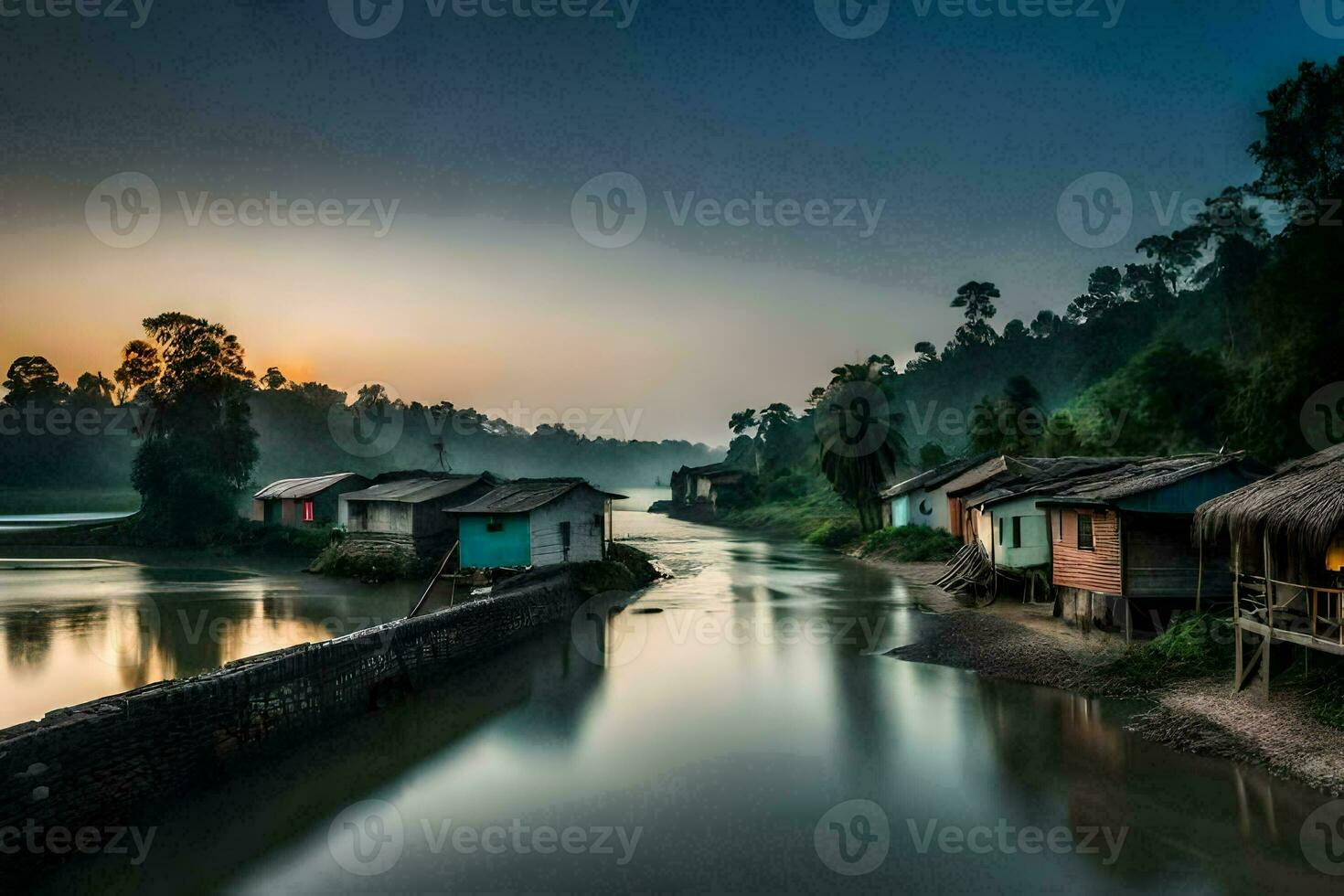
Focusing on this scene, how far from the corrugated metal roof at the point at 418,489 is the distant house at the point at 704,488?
1791 inches

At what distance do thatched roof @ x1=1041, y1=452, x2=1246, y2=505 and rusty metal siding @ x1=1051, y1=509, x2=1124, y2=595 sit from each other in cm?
59

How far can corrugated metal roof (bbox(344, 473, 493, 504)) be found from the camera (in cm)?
3794

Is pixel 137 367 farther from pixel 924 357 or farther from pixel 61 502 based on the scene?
pixel 924 357

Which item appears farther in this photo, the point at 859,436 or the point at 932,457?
the point at 932,457

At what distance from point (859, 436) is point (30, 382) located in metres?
107

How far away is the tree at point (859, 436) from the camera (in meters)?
51.4

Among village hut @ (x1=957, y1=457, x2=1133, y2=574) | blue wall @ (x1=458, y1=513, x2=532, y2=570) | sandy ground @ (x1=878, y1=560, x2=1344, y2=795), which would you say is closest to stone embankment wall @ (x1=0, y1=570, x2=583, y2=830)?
blue wall @ (x1=458, y1=513, x2=532, y2=570)

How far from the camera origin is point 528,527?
3114 centimetres

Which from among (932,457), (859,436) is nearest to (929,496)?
(859,436)

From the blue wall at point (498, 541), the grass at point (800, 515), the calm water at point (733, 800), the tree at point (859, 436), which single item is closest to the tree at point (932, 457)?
the tree at point (859, 436)

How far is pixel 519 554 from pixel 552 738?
1612 cm

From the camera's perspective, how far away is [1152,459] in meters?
24.5

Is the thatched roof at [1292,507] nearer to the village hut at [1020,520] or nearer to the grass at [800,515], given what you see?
the village hut at [1020,520]

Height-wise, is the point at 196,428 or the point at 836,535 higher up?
the point at 196,428
